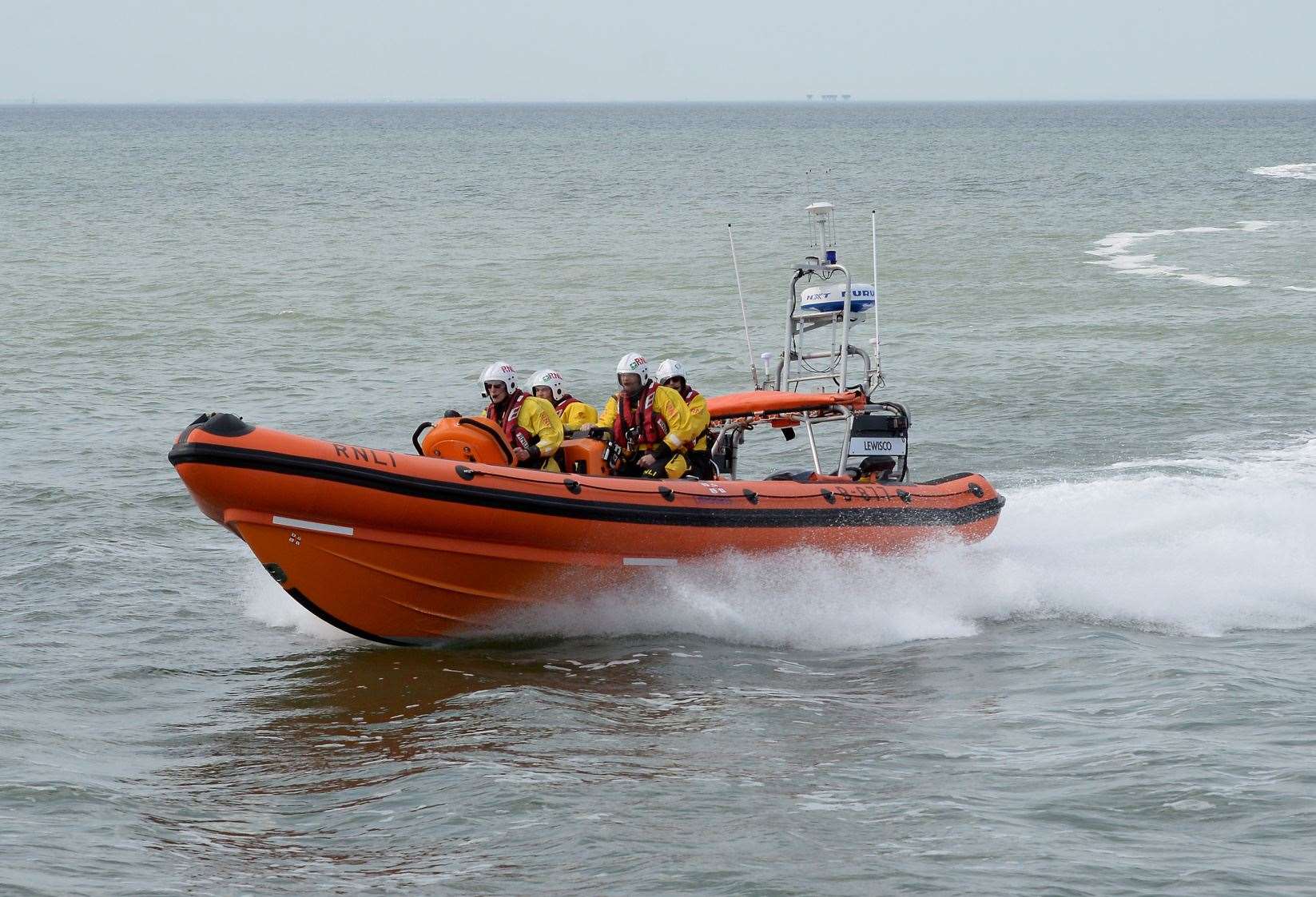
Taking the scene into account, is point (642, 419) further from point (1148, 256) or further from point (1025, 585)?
point (1148, 256)

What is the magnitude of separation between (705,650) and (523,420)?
1510 millimetres

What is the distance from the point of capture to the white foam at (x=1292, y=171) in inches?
1908

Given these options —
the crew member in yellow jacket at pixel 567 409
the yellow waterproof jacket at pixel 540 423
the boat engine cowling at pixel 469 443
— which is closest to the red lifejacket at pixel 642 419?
the crew member in yellow jacket at pixel 567 409

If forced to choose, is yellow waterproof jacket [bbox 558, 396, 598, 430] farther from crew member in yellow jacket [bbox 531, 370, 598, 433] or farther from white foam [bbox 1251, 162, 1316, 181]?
white foam [bbox 1251, 162, 1316, 181]

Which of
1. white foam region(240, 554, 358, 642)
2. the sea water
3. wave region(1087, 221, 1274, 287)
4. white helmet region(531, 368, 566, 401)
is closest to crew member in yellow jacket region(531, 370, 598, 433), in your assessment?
white helmet region(531, 368, 566, 401)

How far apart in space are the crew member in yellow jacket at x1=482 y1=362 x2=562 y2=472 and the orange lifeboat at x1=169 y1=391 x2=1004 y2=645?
18 centimetres

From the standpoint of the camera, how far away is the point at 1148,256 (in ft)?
85.5

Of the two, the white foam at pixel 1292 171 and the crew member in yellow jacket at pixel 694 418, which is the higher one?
the white foam at pixel 1292 171

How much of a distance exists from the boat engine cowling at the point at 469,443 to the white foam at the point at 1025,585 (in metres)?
0.84

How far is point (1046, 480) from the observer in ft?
37.1

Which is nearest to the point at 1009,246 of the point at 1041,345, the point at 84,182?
the point at 1041,345

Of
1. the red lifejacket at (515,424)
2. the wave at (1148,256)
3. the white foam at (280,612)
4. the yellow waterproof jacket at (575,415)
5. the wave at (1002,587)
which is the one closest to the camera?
the red lifejacket at (515,424)

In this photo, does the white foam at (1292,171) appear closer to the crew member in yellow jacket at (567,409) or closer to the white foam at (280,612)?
the crew member in yellow jacket at (567,409)

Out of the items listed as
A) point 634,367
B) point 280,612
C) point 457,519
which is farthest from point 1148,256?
point 457,519
